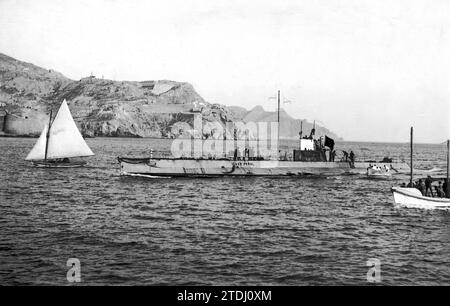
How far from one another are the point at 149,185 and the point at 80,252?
88.7 feet

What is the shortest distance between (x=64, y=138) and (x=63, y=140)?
623 millimetres

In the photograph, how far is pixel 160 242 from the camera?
2131 cm

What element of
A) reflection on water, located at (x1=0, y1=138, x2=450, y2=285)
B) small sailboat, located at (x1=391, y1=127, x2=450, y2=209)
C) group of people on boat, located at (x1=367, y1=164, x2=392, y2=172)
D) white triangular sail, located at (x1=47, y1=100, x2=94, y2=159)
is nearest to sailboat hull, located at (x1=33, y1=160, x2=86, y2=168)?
white triangular sail, located at (x1=47, y1=100, x2=94, y2=159)

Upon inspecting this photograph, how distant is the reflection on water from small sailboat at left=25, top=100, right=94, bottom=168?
19891 mm

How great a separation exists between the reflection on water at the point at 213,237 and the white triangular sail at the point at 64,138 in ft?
65.0

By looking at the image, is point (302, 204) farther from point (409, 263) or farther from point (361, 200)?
point (409, 263)

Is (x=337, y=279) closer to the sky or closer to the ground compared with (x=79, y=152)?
closer to the ground

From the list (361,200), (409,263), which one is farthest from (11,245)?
(361,200)

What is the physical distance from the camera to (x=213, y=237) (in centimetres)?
2284

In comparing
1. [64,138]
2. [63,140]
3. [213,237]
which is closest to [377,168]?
[213,237]

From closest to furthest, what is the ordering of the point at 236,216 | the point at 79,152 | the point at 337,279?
the point at 337,279 < the point at 236,216 < the point at 79,152

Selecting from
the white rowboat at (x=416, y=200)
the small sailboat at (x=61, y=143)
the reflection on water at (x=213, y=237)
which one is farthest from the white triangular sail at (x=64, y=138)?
the white rowboat at (x=416, y=200)

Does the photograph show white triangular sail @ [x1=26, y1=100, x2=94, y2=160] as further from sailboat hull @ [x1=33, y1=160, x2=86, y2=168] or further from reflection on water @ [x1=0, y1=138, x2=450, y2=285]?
reflection on water @ [x1=0, y1=138, x2=450, y2=285]
